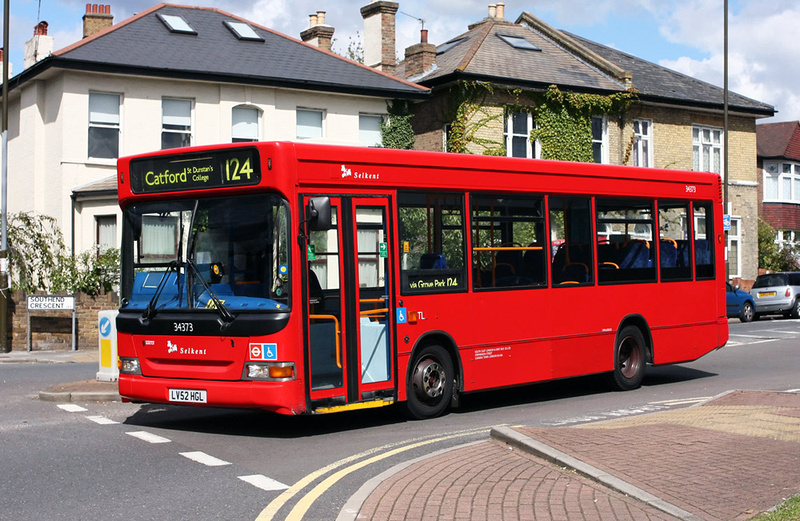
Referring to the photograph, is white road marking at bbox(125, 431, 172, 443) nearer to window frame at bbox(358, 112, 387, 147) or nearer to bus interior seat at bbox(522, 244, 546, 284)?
bus interior seat at bbox(522, 244, 546, 284)

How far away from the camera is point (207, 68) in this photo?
2889cm

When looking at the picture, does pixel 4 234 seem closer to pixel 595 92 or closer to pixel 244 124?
pixel 244 124

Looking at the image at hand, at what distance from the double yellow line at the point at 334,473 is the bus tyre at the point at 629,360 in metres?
4.33

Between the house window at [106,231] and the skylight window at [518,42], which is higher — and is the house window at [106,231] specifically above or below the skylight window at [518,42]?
below

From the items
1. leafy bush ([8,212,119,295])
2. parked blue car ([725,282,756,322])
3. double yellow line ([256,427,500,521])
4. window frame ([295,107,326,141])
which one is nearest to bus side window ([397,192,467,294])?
double yellow line ([256,427,500,521])

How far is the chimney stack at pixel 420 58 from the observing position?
35406mm

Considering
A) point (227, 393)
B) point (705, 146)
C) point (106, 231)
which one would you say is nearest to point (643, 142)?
point (705, 146)

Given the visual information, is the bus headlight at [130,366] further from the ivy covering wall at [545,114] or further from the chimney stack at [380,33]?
the chimney stack at [380,33]

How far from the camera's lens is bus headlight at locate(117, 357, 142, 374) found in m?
11.2

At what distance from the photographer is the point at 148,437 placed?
10648mm

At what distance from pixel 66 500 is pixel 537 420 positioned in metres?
5.92

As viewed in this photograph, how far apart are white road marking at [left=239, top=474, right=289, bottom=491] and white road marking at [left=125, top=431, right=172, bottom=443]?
7.10 ft

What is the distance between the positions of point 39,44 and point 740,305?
2497 centimetres

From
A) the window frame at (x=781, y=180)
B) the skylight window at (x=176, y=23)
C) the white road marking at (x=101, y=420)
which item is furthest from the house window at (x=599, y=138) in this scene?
the white road marking at (x=101, y=420)
